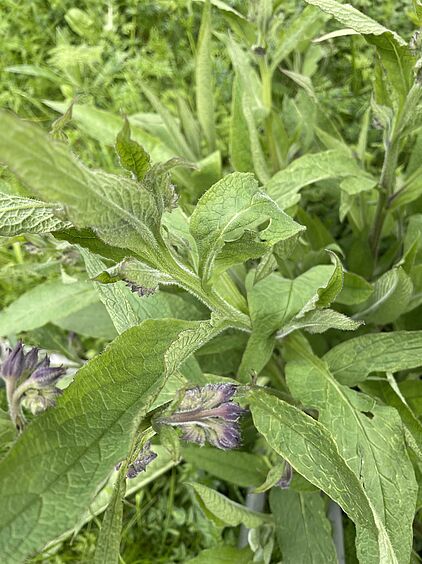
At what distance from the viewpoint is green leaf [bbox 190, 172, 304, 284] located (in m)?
0.45

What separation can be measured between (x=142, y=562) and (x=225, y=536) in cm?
12

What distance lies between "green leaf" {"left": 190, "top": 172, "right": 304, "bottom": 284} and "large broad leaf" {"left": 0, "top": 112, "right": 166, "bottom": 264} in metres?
0.05

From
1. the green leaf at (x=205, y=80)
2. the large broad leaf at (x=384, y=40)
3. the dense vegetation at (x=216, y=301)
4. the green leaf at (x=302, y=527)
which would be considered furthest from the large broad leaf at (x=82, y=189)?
the green leaf at (x=205, y=80)

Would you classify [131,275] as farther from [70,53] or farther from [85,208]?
[70,53]

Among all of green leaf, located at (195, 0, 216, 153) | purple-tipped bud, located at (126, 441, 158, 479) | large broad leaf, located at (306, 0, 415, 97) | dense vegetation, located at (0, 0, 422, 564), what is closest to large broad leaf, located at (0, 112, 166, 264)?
dense vegetation, located at (0, 0, 422, 564)

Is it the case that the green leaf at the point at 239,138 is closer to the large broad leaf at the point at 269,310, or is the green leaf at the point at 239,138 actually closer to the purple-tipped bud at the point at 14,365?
the large broad leaf at the point at 269,310

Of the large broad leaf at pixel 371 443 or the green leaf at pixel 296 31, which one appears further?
the green leaf at pixel 296 31

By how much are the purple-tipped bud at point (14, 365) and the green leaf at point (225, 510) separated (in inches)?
9.3

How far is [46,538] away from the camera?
0.32m

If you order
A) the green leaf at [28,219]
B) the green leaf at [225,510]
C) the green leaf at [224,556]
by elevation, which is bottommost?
the green leaf at [224,556]

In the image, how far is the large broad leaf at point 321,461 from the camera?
1.42 ft

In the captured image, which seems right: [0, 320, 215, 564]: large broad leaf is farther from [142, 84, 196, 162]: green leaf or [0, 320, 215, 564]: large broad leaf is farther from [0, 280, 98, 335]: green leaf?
[142, 84, 196, 162]: green leaf

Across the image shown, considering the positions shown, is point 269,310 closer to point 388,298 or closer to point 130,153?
point 388,298

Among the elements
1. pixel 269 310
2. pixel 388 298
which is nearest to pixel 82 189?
pixel 269 310
